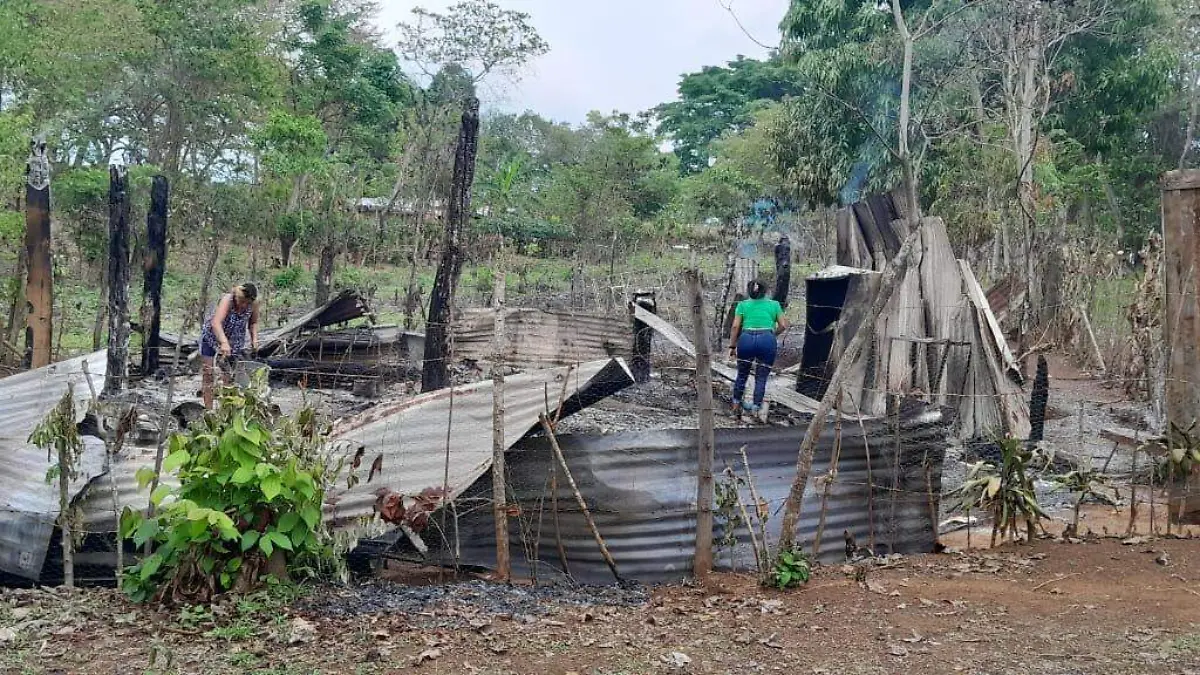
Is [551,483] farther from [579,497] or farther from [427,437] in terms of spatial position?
[427,437]

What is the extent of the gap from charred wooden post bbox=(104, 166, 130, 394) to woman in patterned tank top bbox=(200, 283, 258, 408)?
2.08 feet

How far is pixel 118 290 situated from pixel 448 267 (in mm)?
2786

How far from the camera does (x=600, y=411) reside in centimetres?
946

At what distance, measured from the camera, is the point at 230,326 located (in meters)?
7.91

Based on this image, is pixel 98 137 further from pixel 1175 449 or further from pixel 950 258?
pixel 1175 449

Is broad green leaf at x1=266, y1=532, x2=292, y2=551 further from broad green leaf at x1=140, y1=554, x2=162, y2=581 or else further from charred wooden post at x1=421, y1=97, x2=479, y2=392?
charred wooden post at x1=421, y1=97, x2=479, y2=392

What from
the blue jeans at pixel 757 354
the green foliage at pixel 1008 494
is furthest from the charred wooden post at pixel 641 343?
the green foliage at pixel 1008 494

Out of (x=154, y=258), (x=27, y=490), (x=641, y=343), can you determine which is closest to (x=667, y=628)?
(x=27, y=490)

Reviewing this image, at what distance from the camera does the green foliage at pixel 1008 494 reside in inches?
219

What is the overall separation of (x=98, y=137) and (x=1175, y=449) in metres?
21.3

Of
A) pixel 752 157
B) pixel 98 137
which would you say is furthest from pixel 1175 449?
pixel 752 157

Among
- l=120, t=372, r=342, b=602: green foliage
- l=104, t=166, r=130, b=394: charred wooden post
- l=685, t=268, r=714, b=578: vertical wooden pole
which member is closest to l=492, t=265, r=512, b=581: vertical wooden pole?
l=120, t=372, r=342, b=602: green foliage

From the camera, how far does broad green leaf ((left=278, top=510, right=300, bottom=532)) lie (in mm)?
4586

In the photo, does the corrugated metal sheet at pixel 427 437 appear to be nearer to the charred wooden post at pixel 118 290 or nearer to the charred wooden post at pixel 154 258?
the charred wooden post at pixel 118 290
